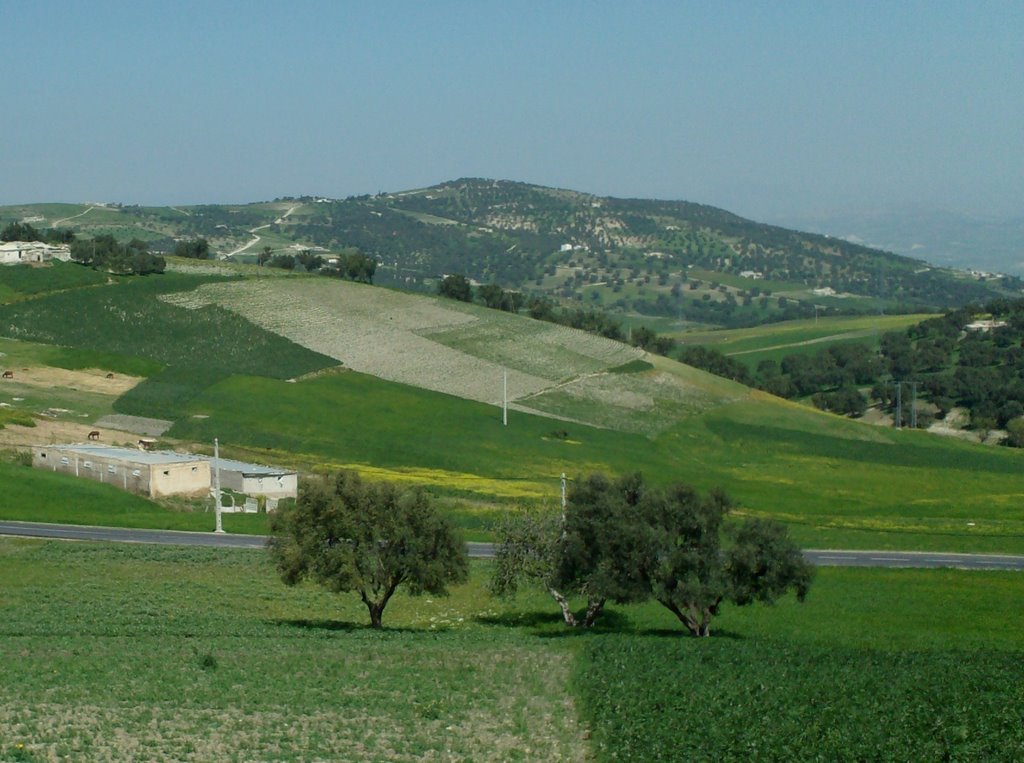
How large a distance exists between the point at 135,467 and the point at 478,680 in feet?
141

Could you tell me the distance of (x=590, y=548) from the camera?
142ft

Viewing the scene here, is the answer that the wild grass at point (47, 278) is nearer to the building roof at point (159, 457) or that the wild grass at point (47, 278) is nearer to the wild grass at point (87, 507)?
the building roof at point (159, 457)

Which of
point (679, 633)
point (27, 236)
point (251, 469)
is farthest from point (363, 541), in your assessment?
point (27, 236)

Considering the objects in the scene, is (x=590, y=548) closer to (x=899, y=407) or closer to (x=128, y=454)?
(x=128, y=454)

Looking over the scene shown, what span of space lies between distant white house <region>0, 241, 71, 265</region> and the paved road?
70.7 meters

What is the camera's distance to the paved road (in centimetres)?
5809

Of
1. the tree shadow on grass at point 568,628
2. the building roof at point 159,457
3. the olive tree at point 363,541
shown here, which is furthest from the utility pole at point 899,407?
the olive tree at point 363,541

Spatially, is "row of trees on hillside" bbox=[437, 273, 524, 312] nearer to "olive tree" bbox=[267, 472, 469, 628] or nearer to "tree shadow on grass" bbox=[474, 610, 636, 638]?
"tree shadow on grass" bbox=[474, 610, 636, 638]

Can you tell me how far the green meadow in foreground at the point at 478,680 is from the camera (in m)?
28.4

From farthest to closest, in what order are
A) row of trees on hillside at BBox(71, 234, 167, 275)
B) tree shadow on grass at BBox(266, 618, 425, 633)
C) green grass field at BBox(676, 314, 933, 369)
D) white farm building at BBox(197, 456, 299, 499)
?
green grass field at BBox(676, 314, 933, 369)
row of trees on hillside at BBox(71, 234, 167, 275)
white farm building at BBox(197, 456, 299, 499)
tree shadow on grass at BBox(266, 618, 425, 633)

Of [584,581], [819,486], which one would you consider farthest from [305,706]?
[819,486]

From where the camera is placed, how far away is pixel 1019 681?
33750 mm

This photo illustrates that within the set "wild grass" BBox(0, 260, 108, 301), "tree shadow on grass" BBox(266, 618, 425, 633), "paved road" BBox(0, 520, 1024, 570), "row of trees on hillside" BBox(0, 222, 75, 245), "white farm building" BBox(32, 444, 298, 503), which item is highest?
"row of trees on hillside" BBox(0, 222, 75, 245)

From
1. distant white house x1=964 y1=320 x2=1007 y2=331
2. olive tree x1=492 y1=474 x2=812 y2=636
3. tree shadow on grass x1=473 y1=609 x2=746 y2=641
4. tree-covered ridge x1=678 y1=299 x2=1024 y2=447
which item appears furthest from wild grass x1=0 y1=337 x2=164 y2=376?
distant white house x1=964 y1=320 x2=1007 y2=331
